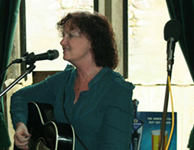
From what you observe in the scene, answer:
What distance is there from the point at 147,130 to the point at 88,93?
0.93m

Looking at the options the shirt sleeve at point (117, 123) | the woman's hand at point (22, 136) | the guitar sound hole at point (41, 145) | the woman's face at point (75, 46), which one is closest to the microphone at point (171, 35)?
the shirt sleeve at point (117, 123)

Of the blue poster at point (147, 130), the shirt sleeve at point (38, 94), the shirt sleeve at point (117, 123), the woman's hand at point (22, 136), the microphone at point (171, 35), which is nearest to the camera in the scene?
the microphone at point (171, 35)

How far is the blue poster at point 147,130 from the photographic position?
2340 millimetres

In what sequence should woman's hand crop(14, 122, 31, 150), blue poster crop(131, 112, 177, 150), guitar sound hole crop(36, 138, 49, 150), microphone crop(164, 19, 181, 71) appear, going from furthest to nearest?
blue poster crop(131, 112, 177, 150) → woman's hand crop(14, 122, 31, 150) → guitar sound hole crop(36, 138, 49, 150) → microphone crop(164, 19, 181, 71)

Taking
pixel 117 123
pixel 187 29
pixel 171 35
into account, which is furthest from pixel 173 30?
pixel 187 29

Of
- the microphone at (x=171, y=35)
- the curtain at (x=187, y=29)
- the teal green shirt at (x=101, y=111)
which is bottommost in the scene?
the teal green shirt at (x=101, y=111)

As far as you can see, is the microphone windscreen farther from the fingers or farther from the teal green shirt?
the fingers

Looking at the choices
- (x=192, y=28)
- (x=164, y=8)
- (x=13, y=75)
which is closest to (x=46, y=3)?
(x=13, y=75)

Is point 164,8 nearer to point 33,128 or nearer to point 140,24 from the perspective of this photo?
point 140,24

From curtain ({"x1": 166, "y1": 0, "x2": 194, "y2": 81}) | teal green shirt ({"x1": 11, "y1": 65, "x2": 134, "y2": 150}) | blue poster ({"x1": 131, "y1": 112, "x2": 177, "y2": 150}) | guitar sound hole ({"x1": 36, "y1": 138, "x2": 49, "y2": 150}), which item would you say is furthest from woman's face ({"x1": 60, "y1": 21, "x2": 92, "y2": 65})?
curtain ({"x1": 166, "y1": 0, "x2": 194, "y2": 81})

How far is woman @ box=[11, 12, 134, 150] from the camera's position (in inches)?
60.4

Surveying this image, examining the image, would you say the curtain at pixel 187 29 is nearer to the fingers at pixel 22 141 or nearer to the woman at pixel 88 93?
the woman at pixel 88 93

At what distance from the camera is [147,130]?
241 centimetres

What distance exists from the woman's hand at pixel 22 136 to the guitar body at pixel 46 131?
29 mm
